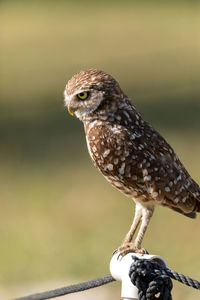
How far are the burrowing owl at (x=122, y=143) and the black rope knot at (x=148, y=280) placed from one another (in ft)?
1.88

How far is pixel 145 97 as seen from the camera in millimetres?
10859

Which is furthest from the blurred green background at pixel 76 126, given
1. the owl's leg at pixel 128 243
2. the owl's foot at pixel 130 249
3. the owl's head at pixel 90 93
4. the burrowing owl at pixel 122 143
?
the owl's head at pixel 90 93

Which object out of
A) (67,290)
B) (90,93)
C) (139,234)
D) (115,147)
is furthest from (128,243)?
(67,290)

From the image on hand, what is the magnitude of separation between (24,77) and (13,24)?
5.25 metres

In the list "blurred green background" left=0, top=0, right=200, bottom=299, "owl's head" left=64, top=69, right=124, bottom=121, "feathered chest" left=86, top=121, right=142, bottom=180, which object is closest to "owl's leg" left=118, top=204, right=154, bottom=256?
"feathered chest" left=86, top=121, right=142, bottom=180

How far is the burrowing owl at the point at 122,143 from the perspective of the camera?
2520 mm

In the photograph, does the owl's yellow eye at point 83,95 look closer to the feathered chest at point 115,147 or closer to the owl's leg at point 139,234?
the feathered chest at point 115,147

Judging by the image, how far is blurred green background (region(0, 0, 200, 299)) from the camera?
5477 mm

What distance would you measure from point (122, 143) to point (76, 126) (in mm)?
6662

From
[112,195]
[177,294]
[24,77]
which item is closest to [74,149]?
[112,195]

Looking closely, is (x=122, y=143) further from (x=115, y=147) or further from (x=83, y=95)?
(x=83, y=95)

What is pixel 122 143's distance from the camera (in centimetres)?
259

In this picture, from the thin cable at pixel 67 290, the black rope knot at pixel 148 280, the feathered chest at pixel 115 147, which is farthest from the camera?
the feathered chest at pixel 115 147

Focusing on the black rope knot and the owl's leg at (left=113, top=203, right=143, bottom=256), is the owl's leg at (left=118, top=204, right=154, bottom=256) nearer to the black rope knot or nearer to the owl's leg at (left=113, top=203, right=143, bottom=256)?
the owl's leg at (left=113, top=203, right=143, bottom=256)
